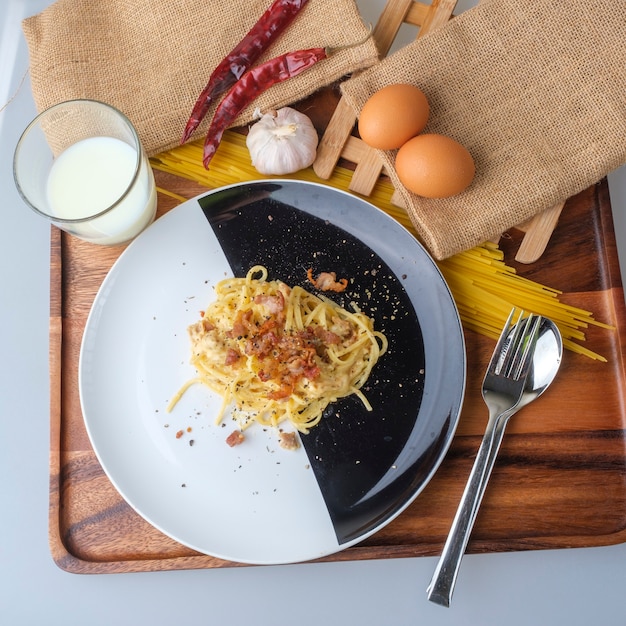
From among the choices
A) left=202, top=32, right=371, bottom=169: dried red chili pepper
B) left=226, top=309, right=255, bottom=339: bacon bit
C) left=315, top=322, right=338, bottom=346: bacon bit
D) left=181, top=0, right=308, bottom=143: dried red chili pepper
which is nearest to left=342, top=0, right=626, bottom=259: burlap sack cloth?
left=202, top=32, right=371, bottom=169: dried red chili pepper

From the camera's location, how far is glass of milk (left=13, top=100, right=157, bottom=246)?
2441 mm

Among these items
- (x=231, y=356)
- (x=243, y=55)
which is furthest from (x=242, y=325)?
(x=243, y=55)

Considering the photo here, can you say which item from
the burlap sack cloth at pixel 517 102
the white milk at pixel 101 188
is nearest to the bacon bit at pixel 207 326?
the white milk at pixel 101 188

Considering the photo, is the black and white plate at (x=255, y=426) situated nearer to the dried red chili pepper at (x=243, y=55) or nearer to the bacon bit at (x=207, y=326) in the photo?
the bacon bit at (x=207, y=326)

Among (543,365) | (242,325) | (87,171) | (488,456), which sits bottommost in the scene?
(488,456)

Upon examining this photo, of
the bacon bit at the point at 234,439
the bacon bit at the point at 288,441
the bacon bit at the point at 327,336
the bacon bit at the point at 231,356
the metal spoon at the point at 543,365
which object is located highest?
the bacon bit at the point at 231,356

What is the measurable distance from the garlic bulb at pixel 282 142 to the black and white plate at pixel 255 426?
89mm

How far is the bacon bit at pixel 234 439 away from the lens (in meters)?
2.46

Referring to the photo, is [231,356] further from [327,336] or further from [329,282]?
[329,282]

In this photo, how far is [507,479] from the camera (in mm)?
Result: 2498

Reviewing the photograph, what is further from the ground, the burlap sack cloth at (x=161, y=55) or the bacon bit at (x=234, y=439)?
the burlap sack cloth at (x=161, y=55)

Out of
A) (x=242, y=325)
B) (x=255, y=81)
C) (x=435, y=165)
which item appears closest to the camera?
(x=435, y=165)

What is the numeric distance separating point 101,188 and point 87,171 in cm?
13

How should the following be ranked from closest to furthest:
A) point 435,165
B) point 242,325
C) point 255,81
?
point 435,165 < point 242,325 < point 255,81
